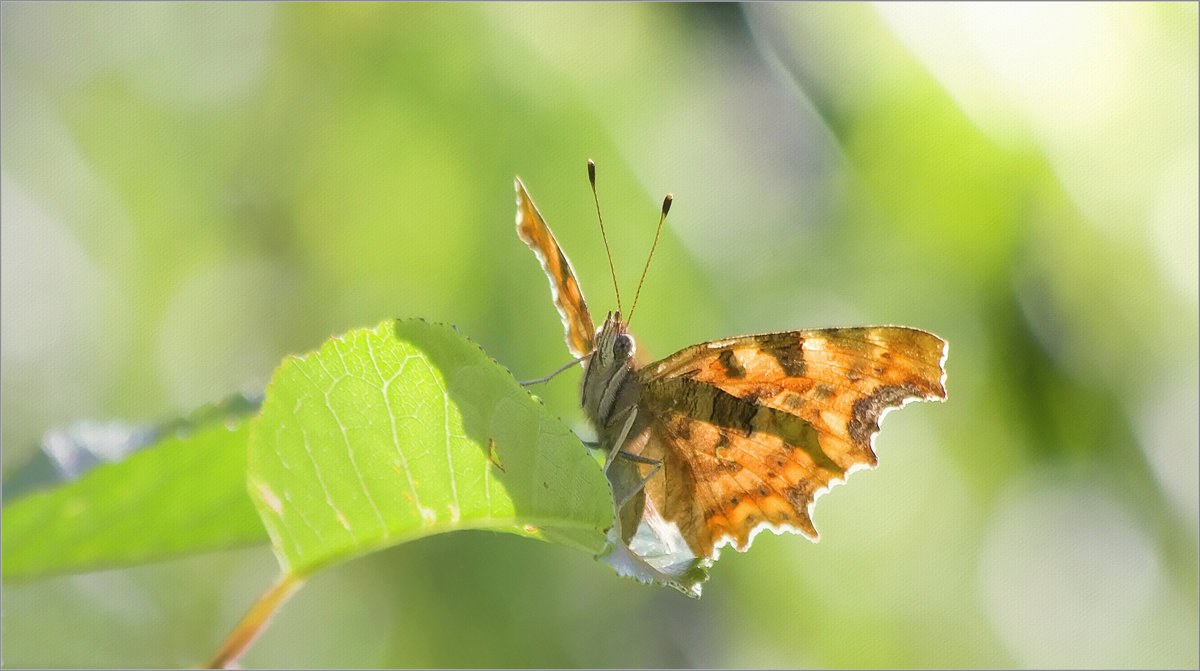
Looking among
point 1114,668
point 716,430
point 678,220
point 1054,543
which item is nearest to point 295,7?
point 678,220

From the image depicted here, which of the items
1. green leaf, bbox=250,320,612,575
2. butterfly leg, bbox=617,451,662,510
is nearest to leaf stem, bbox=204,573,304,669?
green leaf, bbox=250,320,612,575

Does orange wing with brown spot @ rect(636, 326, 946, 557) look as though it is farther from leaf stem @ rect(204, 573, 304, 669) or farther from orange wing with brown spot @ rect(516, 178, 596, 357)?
leaf stem @ rect(204, 573, 304, 669)

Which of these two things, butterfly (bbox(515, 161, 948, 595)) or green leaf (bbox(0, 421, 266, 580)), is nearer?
green leaf (bbox(0, 421, 266, 580))

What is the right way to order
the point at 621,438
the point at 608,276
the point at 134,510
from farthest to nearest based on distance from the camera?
the point at 608,276 → the point at 621,438 → the point at 134,510

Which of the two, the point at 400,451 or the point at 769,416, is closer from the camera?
the point at 400,451

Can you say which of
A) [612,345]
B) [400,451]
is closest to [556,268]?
[612,345]

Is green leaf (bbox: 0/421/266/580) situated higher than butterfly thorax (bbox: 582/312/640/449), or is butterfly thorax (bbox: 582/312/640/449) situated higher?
butterfly thorax (bbox: 582/312/640/449)

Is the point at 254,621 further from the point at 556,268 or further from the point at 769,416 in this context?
the point at 769,416
